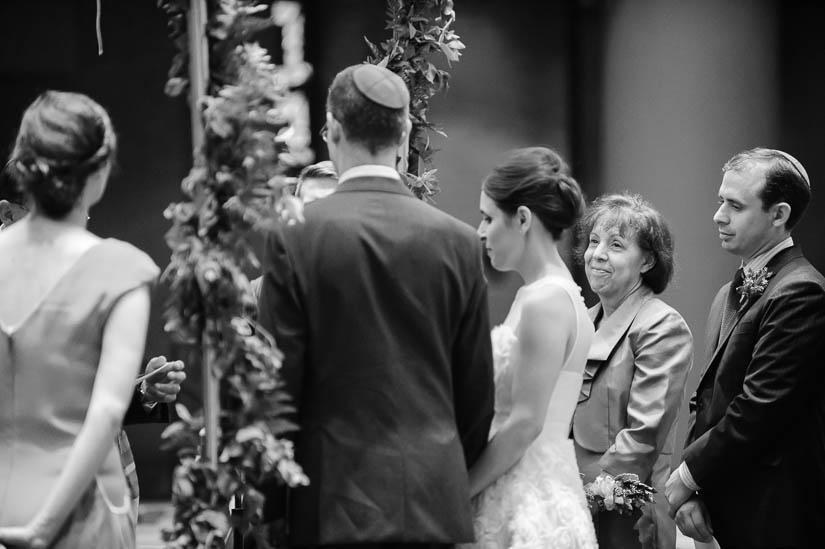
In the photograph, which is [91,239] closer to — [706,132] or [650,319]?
[650,319]

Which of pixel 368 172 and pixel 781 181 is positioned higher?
pixel 368 172

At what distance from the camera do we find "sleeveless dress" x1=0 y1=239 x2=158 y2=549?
85.7 inches

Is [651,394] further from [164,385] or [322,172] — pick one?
[164,385]

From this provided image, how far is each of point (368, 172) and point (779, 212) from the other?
1.69m

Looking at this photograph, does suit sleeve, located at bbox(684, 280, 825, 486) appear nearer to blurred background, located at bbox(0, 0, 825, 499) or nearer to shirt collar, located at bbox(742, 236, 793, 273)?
shirt collar, located at bbox(742, 236, 793, 273)

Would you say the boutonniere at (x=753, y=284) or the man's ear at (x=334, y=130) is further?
the boutonniere at (x=753, y=284)

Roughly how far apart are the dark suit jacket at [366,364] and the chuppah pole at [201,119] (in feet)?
0.51

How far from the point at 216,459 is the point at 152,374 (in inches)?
42.2

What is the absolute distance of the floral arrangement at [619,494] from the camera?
3455 millimetres

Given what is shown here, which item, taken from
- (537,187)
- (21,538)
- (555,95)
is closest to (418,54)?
(537,187)

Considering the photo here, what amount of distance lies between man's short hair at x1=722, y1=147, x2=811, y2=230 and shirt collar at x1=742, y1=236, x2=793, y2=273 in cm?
9

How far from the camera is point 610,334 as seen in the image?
3836 millimetres

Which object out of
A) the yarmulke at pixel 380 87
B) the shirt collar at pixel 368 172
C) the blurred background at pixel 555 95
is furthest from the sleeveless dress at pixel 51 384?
the blurred background at pixel 555 95

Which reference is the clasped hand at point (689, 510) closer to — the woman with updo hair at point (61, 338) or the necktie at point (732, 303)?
the necktie at point (732, 303)
